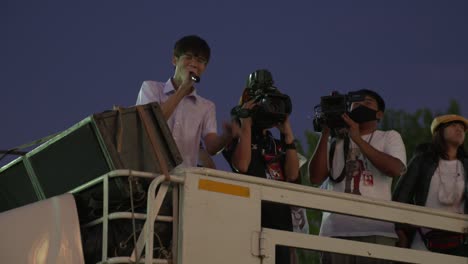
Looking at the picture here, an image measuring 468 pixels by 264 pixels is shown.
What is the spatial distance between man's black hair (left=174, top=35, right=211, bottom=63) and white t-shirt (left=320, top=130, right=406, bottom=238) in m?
1.27

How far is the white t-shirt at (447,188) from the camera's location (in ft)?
19.0

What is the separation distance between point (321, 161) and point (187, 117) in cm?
109

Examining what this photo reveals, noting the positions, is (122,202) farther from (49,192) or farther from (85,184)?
(49,192)

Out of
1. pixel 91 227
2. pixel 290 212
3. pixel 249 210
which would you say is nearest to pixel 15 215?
pixel 91 227

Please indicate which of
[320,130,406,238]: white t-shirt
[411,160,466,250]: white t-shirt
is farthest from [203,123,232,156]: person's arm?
[411,160,466,250]: white t-shirt

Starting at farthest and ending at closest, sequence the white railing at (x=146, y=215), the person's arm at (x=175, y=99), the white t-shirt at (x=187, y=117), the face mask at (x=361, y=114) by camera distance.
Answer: the face mask at (x=361, y=114)
the white t-shirt at (x=187, y=117)
the person's arm at (x=175, y=99)
the white railing at (x=146, y=215)

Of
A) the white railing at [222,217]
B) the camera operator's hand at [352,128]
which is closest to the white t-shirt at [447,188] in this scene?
the camera operator's hand at [352,128]

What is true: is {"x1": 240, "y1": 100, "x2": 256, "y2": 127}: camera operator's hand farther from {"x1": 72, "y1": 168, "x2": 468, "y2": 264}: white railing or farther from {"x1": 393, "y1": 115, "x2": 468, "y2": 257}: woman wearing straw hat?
{"x1": 393, "y1": 115, "x2": 468, "y2": 257}: woman wearing straw hat

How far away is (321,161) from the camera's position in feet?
18.9

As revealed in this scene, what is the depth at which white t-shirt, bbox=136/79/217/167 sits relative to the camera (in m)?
5.18

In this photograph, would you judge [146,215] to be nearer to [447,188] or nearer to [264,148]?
[264,148]

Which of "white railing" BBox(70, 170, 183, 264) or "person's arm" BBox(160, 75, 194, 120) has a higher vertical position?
"person's arm" BBox(160, 75, 194, 120)

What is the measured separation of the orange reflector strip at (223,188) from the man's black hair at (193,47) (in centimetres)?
141

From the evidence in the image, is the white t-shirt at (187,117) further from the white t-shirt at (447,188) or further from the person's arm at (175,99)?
the white t-shirt at (447,188)
